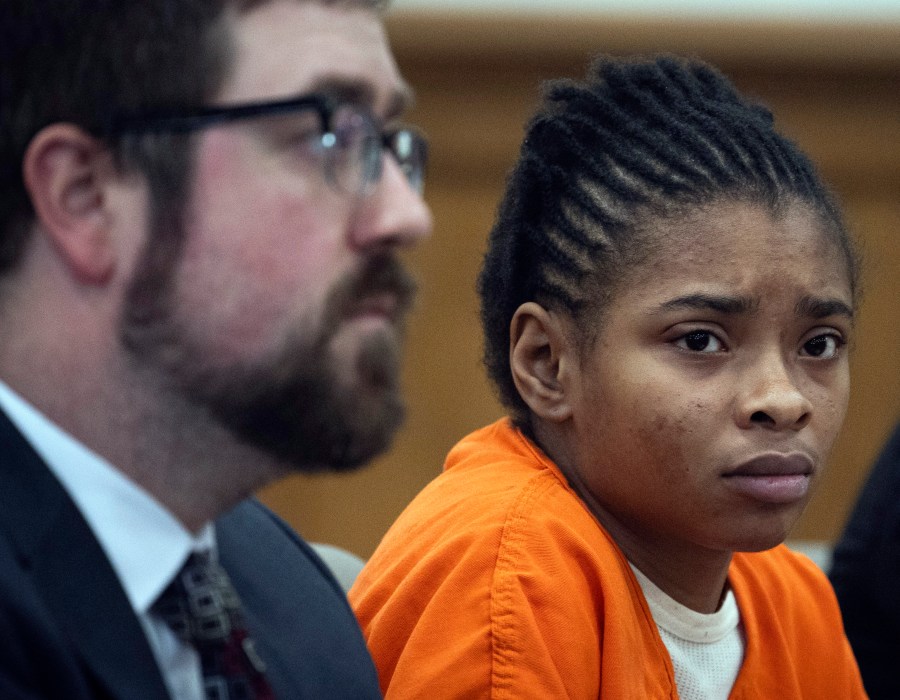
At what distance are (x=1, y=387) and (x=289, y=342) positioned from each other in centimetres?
25

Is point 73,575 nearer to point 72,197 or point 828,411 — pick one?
point 72,197

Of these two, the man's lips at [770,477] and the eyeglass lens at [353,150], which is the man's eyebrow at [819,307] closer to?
the man's lips at [770,477]

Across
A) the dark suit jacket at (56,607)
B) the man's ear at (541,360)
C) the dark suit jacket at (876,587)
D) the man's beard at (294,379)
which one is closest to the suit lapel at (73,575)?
the dark suit jacket at (56,607)

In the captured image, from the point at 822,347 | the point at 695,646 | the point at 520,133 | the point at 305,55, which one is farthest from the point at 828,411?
the point at 520,133

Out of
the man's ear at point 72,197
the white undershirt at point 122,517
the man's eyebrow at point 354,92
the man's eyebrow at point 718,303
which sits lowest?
the white undershirt at point 122,517

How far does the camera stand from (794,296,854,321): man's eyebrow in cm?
147

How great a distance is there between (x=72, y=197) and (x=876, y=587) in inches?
60.2

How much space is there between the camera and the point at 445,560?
142cm

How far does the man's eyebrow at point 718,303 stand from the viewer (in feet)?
4.73

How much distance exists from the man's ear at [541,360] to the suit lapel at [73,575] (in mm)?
673

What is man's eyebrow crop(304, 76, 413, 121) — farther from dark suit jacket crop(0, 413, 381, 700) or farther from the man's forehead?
dark suit jacket crop(0, 413, 381, 700)

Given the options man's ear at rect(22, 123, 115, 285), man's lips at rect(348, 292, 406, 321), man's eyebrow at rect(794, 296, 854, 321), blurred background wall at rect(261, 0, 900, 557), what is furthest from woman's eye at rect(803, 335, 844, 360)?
blurred background wall at rect(261, 0, 900, 557)

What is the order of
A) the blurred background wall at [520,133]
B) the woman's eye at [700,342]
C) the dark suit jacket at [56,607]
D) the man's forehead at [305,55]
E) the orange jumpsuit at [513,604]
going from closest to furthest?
the dark suit jacket at [56,607] < the man's forehead at [305,55] < the orange jumpsuit at [513,604] < the woman's eye at [700,342] < the blurred background wall at [520,133]

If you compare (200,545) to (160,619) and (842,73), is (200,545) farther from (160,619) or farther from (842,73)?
(842,73)
